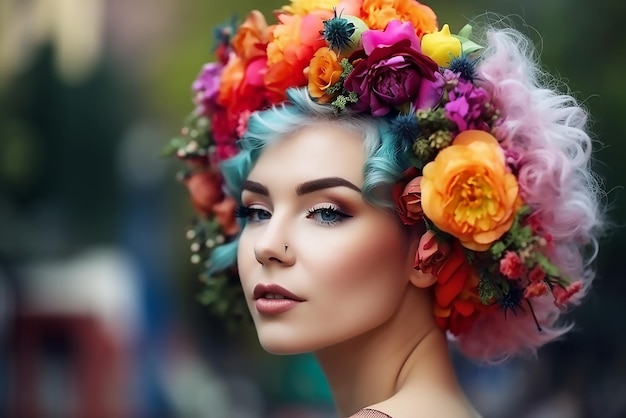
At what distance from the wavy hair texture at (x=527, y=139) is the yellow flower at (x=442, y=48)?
71mm

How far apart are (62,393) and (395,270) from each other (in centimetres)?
376

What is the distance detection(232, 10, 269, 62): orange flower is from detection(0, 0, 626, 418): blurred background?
256cm

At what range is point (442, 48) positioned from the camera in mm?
2240

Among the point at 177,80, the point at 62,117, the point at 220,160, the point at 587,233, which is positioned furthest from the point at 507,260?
the point at 62,117

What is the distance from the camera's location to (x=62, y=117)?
218 inches

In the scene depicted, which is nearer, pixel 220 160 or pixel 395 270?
pixel 395 270

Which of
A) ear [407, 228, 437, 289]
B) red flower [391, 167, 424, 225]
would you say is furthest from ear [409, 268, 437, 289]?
red flower [391, 167, 424, 225]

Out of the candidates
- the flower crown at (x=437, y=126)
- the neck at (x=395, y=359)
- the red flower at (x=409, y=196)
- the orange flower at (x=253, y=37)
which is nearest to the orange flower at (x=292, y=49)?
the flower crown at (x=437, y=126)

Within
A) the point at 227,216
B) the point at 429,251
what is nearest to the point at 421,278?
the point at 429,251

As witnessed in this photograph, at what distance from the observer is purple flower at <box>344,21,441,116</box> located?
2.17 m

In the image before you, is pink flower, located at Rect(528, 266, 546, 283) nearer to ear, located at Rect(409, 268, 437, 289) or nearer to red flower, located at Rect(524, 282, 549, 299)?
red flower, located at Rect(524, 282, 549, 299)

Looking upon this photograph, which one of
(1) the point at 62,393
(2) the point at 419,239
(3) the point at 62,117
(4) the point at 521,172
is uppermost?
(4) the point at 521,172

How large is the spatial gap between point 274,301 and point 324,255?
16 cm

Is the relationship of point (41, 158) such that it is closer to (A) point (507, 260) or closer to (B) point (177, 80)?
(B) point (177, 80)
